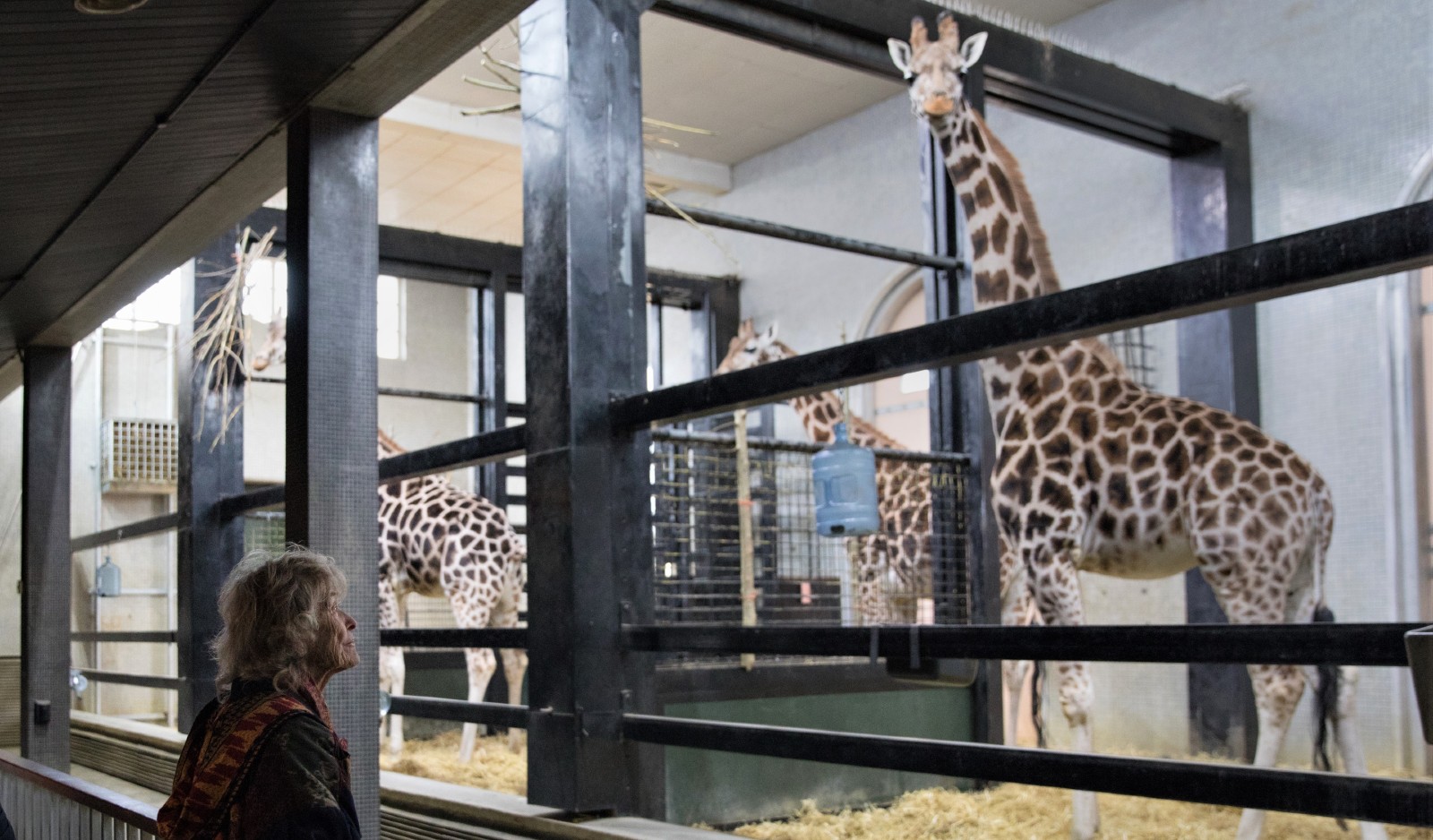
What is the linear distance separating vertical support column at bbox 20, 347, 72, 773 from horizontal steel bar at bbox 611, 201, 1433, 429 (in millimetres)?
4186

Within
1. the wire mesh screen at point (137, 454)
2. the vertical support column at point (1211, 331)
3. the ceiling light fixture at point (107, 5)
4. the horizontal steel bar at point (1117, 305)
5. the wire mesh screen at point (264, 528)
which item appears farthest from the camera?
the wire mesh screen at point (137, 454)

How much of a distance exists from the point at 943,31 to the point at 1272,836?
10.6 ft

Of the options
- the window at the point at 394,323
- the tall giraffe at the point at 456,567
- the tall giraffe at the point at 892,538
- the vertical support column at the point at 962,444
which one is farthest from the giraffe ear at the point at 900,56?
the window at the point at 394,323

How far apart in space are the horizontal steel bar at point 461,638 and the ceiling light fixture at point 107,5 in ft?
5.56

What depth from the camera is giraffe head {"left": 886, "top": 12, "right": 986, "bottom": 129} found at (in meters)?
5.31

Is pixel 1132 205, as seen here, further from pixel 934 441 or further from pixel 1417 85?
pixel 934 441

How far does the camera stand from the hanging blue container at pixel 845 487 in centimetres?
584

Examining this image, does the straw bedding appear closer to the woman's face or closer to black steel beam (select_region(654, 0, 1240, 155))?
the woman's face

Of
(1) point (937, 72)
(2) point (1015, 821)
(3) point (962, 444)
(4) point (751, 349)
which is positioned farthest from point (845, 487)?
(4) point (751, 349)

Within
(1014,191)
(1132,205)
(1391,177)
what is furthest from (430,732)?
(1391,177)

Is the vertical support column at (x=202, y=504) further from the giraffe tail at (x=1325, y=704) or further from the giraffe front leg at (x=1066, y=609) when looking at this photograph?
the giraffe tail at (x=1325, y=704)

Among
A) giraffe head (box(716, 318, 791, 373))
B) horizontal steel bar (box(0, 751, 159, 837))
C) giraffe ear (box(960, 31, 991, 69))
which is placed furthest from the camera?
giraffe head (box(716, 318, 791, 373))

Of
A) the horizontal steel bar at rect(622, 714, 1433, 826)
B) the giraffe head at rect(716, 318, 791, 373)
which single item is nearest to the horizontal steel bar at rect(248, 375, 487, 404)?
the giraffe head at rect(716, 318, 791, 373)

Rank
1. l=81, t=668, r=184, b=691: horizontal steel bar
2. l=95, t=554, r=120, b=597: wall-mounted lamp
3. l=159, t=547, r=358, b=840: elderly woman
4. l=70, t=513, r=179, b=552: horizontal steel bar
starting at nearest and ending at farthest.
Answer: l=159, t=547, r=358, b=840: elderly woman < l=81, t=668, r=184, b=691: horizontal steel bar < l=70, t=513, r=179, b=552: horizontal steel bar < l=95, t=554, r=120, b=597: wall-mounted lamp
